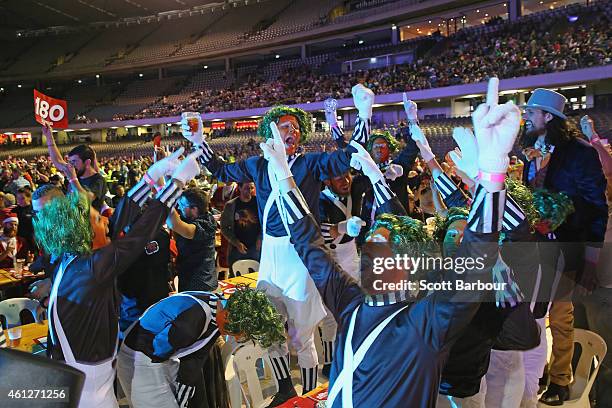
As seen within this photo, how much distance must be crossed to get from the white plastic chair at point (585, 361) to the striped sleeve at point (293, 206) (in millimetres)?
2226

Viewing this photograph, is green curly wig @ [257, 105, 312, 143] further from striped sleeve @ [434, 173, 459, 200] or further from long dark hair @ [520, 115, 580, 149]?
long dark hair @ [520, 115, 580, 149]

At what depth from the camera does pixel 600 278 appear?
3213mm

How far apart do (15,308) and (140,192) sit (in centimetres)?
237

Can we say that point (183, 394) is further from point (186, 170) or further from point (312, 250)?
point (312, 250)

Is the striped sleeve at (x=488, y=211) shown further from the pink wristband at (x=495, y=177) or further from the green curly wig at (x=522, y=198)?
the green curly wig at (x=522, y=198)

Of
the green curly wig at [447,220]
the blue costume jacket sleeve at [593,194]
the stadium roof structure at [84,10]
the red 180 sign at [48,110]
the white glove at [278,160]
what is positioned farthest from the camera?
the stadium roof structure at [84,10]

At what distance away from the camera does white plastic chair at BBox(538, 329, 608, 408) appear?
3011 millimetres

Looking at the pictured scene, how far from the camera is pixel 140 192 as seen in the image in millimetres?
2900

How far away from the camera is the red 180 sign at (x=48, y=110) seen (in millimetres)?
5684

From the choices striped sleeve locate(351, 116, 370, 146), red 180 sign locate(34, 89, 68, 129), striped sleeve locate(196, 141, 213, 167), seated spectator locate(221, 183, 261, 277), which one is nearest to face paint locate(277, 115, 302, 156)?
striped sleeve locate(351, 116, 370, 146)

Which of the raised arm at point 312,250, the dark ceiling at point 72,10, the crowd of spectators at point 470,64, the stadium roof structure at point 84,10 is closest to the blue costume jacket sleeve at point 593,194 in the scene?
the raised arm at point 312,250

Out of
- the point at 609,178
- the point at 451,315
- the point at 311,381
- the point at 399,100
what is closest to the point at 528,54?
the point at 399,100

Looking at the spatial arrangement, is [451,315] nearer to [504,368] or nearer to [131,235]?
[504,368]

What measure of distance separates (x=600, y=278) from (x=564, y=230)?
46cm
